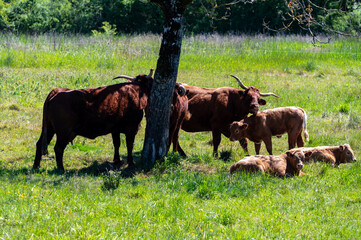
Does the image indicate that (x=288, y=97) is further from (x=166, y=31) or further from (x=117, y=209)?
(x=117, y=209)

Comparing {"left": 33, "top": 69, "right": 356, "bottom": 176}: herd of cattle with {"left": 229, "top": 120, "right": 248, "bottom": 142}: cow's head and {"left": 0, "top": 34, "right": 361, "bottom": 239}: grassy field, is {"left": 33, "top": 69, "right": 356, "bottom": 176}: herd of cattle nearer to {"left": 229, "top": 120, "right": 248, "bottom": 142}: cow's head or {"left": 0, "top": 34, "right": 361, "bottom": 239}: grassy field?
{"left": 229, "top": 120, "right": 248, "bottom": 142}: cow's head

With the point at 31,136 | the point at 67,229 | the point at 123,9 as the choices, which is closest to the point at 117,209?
the point at 67,229

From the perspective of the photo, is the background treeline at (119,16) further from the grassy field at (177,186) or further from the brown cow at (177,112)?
the brown cow at (177,112)

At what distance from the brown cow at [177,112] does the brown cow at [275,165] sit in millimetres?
2259

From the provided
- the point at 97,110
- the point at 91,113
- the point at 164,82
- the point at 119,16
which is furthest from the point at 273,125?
the point at 119,16

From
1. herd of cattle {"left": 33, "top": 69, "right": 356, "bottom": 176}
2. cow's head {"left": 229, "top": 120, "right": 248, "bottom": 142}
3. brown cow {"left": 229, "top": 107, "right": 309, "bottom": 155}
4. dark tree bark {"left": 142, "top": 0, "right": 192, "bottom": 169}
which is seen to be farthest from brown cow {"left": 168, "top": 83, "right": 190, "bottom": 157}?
brown cow {"left": 229, "top": 107, "right": 309, "bottom": 155}

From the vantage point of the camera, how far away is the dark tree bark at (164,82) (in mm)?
9727

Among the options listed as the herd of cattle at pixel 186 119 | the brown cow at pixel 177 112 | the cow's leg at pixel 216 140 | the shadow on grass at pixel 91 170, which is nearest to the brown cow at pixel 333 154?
the herd of cattle at pixel 186 119

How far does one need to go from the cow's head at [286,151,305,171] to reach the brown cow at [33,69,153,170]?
317 cm

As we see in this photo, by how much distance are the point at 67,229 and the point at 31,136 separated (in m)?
6.94

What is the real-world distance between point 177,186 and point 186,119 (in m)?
3.94

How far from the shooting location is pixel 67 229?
6.15m

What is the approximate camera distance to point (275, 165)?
945cm

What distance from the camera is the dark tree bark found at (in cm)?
973
